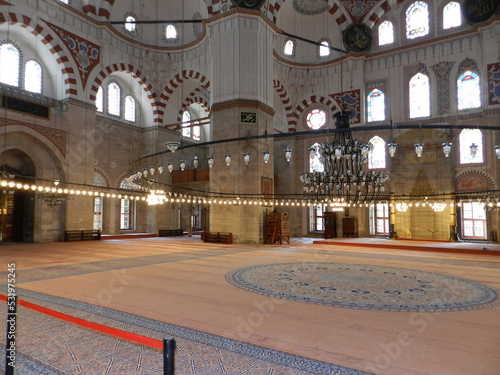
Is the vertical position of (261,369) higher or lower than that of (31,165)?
lower

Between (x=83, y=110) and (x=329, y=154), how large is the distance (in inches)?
383

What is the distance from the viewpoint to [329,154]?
8766 millimetres

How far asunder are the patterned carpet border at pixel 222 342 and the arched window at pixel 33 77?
430 inches

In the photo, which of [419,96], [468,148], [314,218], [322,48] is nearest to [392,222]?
[314,218]

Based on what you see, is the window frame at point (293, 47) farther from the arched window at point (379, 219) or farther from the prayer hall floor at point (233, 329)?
the prayer hall floor at point (233, 329)

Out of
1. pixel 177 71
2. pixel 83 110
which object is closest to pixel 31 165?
pixel 83 110

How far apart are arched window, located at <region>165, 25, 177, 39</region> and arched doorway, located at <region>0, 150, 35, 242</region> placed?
8.70 m

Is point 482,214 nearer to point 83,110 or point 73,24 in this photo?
point 83,110

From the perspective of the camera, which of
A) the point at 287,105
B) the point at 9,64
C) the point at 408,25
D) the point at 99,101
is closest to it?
the point at 9,64

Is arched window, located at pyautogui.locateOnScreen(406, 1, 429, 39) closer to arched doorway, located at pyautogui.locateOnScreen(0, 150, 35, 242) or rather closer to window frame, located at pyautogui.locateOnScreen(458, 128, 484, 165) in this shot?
window frame, located at pyautogui.locateOnScreen(458, 128, 484, 165)

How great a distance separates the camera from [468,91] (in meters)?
14.0

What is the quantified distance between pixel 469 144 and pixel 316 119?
6.68m

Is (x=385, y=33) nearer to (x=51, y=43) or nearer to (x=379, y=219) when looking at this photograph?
(x=379, y=219)

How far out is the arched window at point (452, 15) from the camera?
46.8ft
